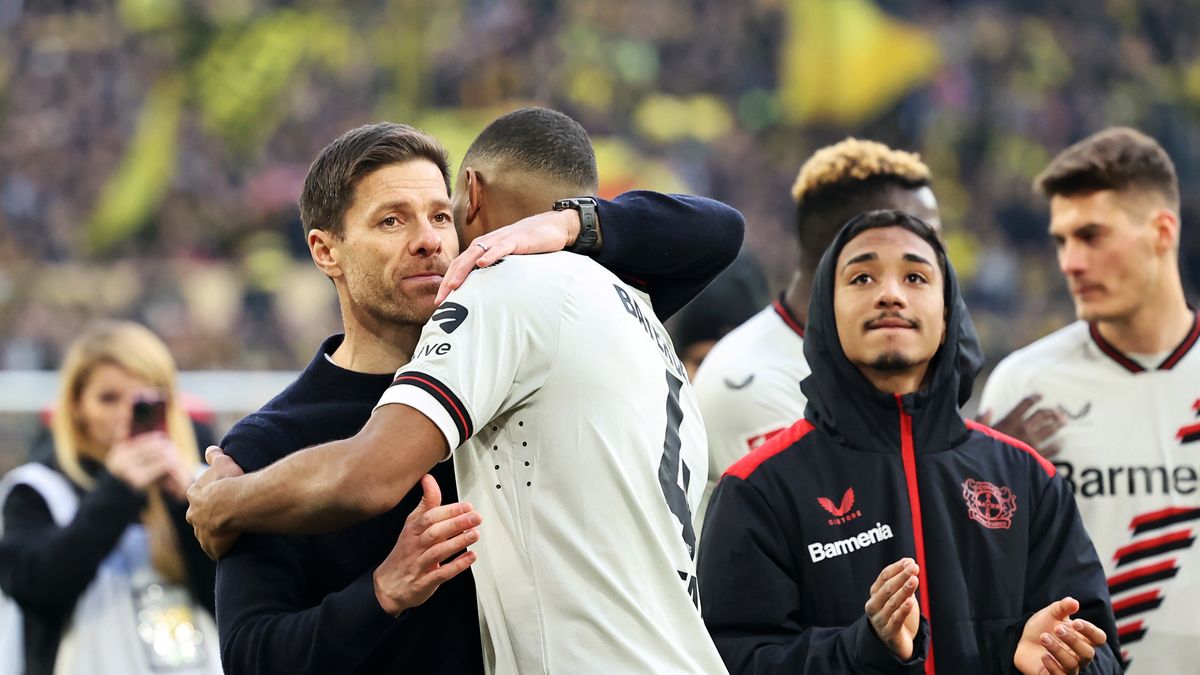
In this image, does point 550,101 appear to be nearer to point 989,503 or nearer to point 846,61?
point 846,61

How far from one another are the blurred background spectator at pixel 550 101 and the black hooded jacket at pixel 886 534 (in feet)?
35.5

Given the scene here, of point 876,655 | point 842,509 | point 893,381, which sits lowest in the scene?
point 876,655

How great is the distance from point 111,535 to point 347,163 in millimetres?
2536

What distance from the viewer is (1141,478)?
4.54 m

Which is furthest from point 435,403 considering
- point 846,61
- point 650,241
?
point 846,61

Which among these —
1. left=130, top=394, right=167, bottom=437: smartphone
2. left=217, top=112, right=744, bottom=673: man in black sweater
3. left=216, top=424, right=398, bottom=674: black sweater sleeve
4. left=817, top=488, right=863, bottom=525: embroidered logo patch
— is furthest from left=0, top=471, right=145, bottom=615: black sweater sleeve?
left=817, top=488, right=863, bottom=525: embroidered logo patch

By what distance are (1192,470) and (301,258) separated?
448 inches

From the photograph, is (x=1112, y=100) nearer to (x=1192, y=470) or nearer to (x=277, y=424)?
(x=1192, y=470)

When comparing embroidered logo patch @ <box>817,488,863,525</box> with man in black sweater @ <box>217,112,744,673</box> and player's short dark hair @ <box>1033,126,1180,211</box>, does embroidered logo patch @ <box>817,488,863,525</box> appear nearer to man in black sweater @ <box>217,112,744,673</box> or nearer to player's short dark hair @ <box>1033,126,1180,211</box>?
man in black sweater @ <box>217,112,744,673</box>

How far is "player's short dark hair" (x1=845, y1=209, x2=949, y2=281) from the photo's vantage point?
367cm

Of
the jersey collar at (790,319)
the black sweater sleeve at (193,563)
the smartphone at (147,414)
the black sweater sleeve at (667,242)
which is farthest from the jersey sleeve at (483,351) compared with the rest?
the black sweater sleeve at (193,563)

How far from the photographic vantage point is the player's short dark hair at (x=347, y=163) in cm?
287

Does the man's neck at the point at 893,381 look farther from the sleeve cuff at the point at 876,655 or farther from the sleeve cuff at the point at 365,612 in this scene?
the sleeve cuff at the point at 365,612

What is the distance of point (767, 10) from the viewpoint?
17.5 m
